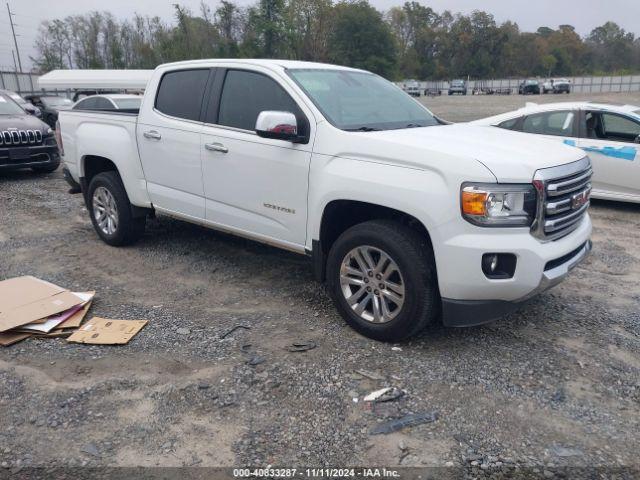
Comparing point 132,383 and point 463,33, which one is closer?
point 132,383

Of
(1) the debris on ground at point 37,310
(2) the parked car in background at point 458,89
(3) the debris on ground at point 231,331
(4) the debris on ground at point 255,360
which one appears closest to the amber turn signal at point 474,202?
(4) the debris on ground at point 255,360

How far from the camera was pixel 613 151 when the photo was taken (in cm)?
766

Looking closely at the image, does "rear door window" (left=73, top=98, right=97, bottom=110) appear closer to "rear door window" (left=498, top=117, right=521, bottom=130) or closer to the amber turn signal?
"rear door window" (left=498, top=117, right=521, bottom=130)

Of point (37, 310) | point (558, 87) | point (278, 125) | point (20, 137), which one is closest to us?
point (278, 125)

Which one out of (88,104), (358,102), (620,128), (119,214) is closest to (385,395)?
(358,102)

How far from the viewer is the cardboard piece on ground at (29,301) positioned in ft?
13.5

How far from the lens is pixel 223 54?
5481cm

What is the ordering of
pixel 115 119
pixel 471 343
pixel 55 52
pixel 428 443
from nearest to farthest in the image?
pixel 428 443, pixel 471 343, pixel 115 119, pixel 55 52

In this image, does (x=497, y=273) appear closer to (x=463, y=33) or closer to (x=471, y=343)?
(x=471, y=343)

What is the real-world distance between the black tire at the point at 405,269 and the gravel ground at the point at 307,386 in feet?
0.49

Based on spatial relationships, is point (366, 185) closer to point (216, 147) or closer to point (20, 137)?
point (216, 147)

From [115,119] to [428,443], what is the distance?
4603 millimetres

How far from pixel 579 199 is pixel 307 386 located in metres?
2.29

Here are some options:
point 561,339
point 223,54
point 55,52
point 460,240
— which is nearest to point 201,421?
point 460,240
